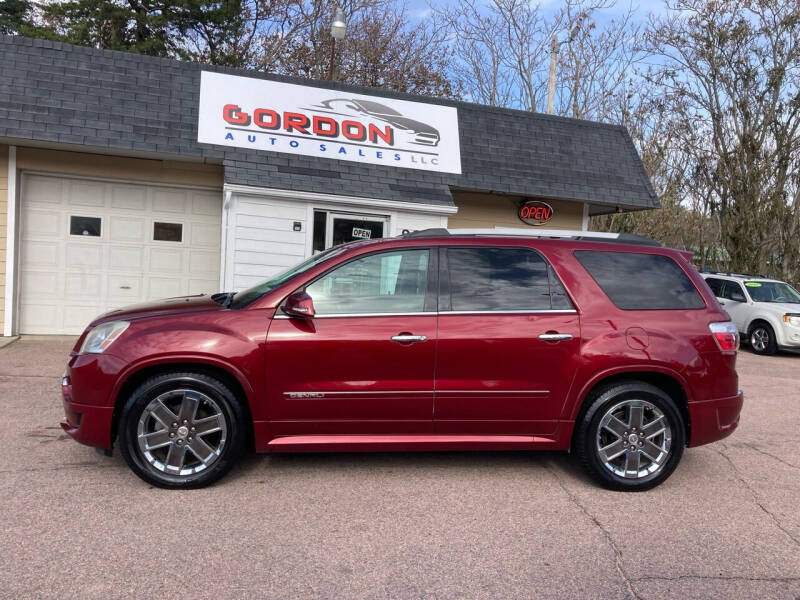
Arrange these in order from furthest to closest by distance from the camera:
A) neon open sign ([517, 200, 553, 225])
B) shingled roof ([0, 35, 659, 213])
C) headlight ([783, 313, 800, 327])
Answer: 1. headlight ([783, 313, 800, 327])
2. neon open sign ([517, 200, 553, 225])
3. shingled roof ([0, 35, 659, 213])

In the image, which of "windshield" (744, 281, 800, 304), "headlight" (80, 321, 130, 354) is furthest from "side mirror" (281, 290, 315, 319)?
"windshield" (744, 281, 800, 304)

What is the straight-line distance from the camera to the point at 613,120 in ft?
74.6

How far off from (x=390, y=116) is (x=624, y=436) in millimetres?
7849

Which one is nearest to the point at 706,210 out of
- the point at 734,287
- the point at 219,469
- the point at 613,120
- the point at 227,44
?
the point at 613,120

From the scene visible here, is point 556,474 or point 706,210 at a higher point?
point 706,210

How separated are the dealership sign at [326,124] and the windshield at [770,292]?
7.67 meters

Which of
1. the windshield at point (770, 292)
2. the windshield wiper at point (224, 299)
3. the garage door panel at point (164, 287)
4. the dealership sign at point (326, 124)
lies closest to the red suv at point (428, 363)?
the windshield wiper at point (224, 299)

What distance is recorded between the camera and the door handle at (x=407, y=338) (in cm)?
411

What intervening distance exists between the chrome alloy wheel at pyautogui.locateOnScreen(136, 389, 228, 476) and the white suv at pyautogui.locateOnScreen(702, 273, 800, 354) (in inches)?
487

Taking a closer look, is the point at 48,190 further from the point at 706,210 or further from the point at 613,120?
the point at 706,210

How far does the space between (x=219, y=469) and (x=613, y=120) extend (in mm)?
22222

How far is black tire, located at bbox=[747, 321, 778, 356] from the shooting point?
41.8ft

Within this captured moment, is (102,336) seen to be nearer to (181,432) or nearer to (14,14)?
(181,432)

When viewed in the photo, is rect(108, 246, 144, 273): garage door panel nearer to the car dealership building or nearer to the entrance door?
the car dealership building
